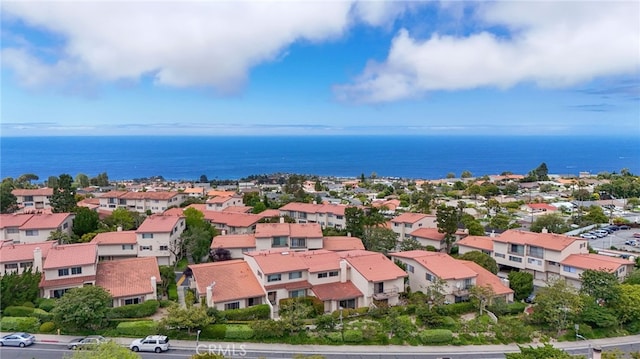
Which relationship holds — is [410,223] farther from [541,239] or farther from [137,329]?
[137,329]

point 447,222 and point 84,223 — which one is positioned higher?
point 447,222

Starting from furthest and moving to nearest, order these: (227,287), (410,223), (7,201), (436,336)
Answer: (7,201)
(410,223)
(227,287)
(436,336)

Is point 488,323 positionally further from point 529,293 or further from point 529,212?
point 529,212

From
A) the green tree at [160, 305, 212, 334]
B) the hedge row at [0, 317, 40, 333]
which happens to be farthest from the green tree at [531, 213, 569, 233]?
the hedge row at [0, 317, 40, 333]

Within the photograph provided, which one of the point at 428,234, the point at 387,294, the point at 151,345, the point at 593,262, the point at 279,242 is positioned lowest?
the point at 151,345

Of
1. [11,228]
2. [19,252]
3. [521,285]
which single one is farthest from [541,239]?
[11,228]

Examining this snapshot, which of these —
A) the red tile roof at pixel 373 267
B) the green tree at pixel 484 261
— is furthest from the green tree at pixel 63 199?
the green tree at pixel 484 261

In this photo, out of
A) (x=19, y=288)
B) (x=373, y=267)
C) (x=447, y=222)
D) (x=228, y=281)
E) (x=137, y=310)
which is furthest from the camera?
(x=447, y=222)
